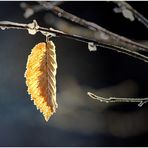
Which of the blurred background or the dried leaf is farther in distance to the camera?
the blurred background

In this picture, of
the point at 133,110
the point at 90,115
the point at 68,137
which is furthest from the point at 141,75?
the point at 68,137

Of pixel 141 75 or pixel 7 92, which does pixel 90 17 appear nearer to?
pixel 141 75

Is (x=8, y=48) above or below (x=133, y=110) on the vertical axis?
above

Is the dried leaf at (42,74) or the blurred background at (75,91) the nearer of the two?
the dried leaf at (42,74)

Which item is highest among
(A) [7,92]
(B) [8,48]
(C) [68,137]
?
(B) [8,48]
